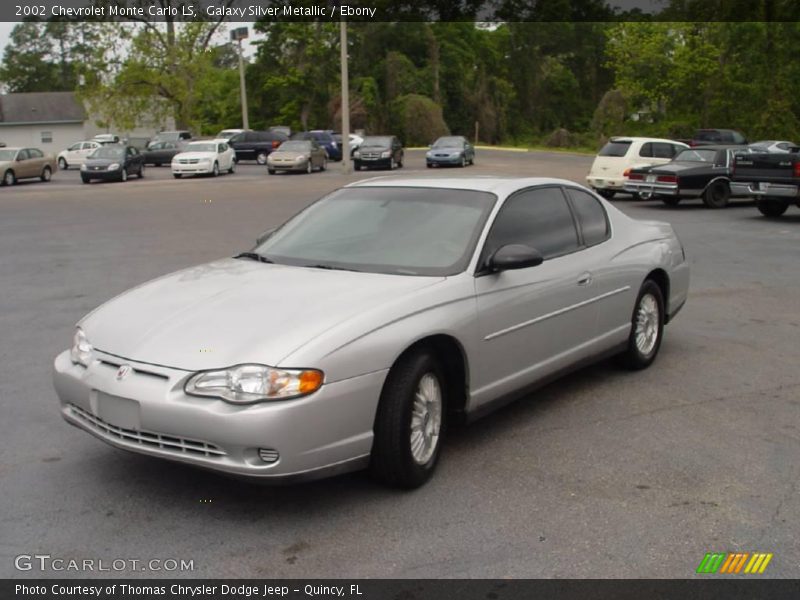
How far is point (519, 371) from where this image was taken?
5.52 metres

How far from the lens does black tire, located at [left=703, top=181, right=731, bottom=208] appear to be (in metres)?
21.3

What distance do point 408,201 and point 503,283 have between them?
91 cm

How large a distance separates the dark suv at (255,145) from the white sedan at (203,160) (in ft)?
31.6

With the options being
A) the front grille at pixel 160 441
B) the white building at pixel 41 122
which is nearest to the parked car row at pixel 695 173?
the front grille at pixel 160 441

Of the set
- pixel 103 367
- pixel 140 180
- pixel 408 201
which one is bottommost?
pixel 140 180

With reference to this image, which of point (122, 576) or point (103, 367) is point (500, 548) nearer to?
point (122, 576)

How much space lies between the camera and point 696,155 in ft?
72.4

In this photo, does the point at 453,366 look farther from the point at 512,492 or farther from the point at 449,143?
the point at 449,143


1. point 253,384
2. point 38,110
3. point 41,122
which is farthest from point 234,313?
point 38,110

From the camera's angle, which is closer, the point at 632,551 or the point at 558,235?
the point at 632,551

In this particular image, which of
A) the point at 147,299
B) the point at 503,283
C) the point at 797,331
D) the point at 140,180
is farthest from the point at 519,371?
the point at 140,180

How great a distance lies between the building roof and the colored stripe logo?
258 ft

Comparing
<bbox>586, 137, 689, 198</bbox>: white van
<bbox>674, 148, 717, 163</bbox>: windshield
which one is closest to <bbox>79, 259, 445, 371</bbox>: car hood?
<bbox>674, 148, 717, 163</bbox>: windshield

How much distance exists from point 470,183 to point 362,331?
1877 mm
